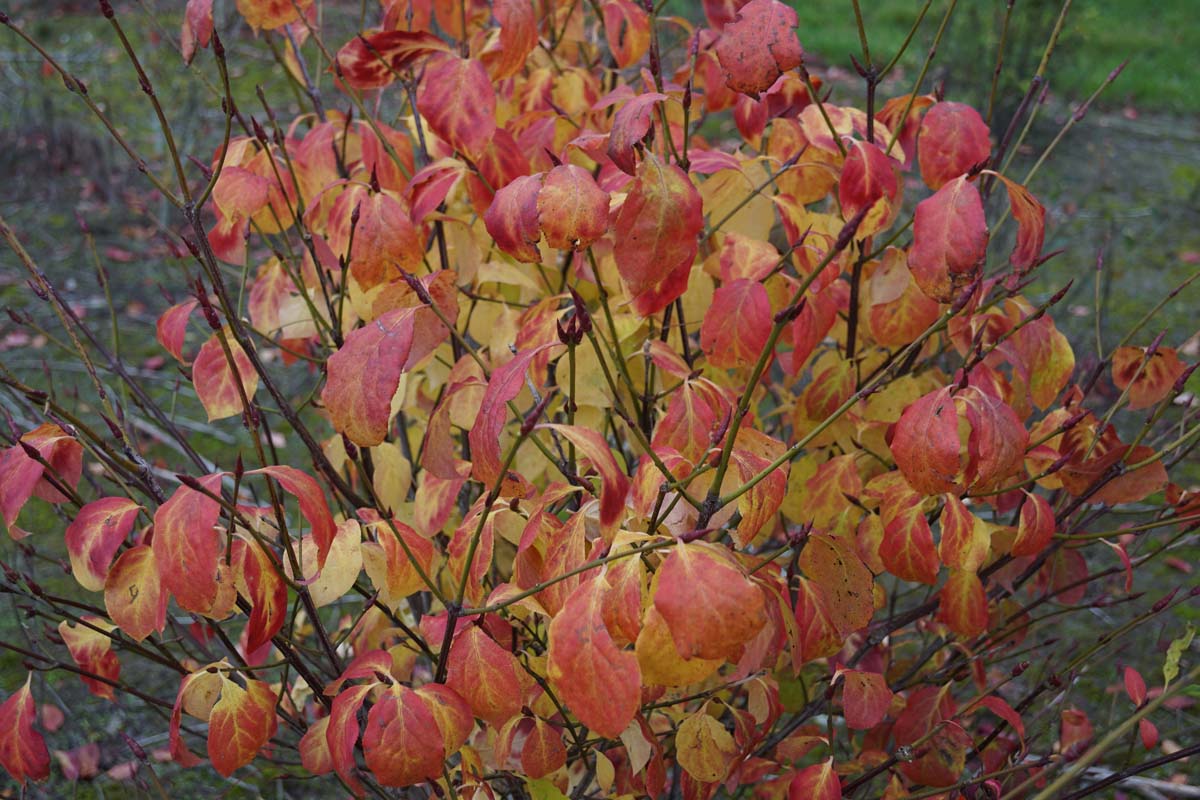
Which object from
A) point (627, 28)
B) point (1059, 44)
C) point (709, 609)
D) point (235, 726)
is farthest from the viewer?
point (1059, 44)

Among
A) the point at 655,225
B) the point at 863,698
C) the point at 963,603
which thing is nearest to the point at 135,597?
the point at 655,225

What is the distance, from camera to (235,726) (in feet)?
3.82

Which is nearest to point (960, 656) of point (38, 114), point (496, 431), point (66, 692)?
point (496, 431)

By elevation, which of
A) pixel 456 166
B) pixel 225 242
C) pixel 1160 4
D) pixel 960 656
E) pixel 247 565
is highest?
pixel 456 166

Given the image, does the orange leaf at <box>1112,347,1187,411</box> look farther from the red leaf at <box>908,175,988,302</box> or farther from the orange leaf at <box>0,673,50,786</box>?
the orange leaf at <box>0,673,50,786</box>

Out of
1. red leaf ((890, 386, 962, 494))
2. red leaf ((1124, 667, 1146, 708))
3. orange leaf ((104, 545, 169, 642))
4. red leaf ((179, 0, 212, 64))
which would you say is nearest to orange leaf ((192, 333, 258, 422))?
orange leaf ((104, 545, 169, 642))

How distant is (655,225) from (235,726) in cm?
72

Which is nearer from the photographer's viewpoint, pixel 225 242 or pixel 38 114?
pixel 225 242

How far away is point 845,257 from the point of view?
1.48 meters

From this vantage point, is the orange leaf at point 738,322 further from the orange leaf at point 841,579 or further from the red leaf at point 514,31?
the red leaf at point 514,31

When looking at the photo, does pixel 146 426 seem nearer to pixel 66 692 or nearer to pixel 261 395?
pixel 261 395

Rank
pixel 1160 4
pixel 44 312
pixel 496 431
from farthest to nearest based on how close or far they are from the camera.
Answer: pixel 1160 4 < pixel 44 312 < pixel 496 431

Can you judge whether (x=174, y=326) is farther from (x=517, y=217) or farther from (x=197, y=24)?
(x=517, y=217)

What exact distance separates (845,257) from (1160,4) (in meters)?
9.22
